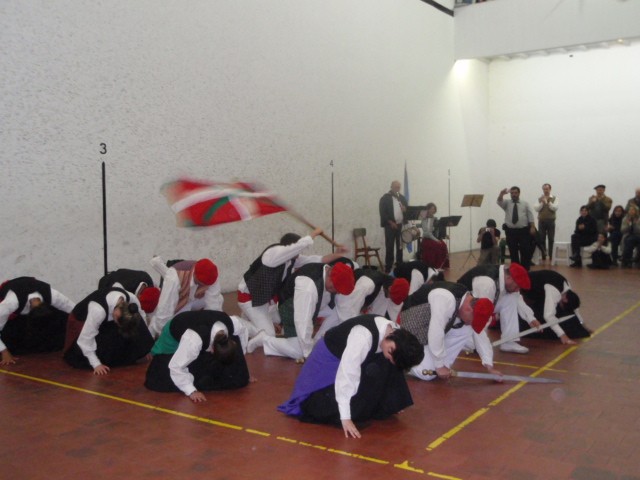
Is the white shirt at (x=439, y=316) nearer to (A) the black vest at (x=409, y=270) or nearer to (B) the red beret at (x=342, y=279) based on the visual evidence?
(B) the red beret at (x=342, y=279)

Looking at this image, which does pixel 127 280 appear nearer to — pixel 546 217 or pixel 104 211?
pixel 104 211

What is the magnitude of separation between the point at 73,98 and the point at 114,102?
603 mm

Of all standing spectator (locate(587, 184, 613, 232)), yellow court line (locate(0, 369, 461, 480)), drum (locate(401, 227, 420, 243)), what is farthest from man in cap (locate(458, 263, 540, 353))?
standing spectator (locate(587, 184, 613, 232))

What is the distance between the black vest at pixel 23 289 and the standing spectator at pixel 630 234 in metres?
11.6

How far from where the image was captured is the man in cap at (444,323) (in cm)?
502

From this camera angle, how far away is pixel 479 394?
4961 millimetres

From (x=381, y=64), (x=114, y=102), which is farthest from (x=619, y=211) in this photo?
(x=114, y=102)

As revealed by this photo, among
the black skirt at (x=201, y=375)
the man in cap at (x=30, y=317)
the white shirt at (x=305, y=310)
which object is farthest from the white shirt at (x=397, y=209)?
the black skirt at (x=201, y=375)

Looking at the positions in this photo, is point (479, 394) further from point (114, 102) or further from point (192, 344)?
point (114, 102)

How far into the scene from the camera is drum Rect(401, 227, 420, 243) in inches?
498

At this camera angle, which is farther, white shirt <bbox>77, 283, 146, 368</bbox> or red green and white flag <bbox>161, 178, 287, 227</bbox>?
red green and white flag <bbox>161, 178, 287, 227</bbox>

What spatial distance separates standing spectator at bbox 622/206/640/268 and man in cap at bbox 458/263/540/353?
8.15m

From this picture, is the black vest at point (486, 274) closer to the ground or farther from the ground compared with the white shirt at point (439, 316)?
farther from the ground

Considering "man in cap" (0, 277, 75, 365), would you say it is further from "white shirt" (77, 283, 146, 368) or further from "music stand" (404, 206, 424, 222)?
"music stand" (404, 206, 424, 222)
